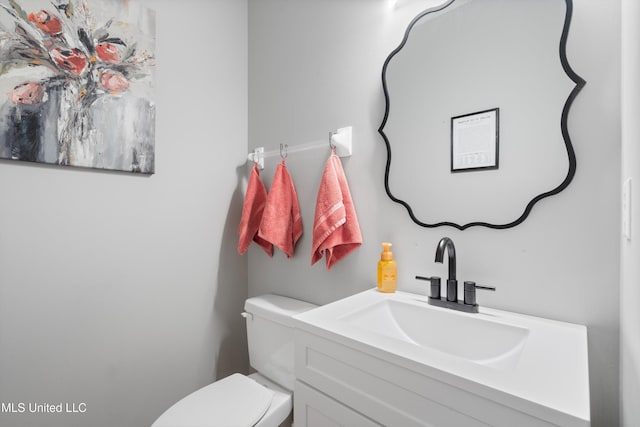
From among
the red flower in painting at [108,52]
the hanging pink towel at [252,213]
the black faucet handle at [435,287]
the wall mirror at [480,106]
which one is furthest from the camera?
the hanging pink towel at [252,213]

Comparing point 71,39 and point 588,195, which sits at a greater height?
point 71,39

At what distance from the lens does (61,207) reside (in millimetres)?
1145

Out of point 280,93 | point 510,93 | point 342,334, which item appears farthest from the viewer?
point 280,93

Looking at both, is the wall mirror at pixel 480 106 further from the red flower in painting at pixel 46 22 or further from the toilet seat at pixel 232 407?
the red flower in painting at pixel 46 22

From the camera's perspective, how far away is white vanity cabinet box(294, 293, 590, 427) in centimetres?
49

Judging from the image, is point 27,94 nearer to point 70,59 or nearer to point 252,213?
point 70,59

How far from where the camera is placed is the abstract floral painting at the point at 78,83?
1.04m

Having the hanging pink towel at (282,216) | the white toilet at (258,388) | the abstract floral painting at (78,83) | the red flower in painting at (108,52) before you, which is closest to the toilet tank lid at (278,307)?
the white toilet at (258,388)

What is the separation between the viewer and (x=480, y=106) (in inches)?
36.7

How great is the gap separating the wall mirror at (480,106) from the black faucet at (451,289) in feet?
0.41

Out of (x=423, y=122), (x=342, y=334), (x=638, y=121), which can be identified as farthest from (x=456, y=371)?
(x=423, y=122)

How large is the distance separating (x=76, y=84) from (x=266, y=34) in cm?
94

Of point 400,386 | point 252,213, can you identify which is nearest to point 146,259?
point 252,213

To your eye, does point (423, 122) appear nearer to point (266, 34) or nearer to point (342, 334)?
point (342, 334)
